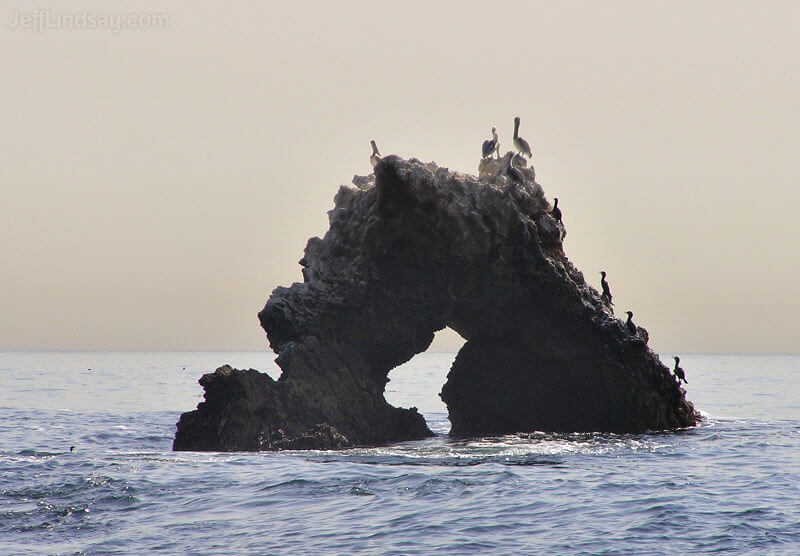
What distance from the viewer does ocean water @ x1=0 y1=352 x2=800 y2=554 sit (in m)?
15.8

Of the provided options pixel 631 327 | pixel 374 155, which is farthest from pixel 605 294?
pixel 374 155

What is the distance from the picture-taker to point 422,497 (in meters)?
18.6

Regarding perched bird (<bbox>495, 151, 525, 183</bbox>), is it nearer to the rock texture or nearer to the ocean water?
the rock texture

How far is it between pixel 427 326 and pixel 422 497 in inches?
402

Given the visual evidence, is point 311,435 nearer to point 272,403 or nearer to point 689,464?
point 272,403

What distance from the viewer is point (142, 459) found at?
2317 cm

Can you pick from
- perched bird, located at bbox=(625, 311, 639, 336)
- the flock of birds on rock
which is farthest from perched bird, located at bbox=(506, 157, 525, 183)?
perched bird, located at bbox=(625, 311, 639, 336)

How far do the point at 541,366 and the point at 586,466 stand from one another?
7.09 metres

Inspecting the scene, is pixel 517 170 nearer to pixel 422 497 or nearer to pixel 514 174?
pixel 514 174

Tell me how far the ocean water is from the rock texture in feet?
5.10

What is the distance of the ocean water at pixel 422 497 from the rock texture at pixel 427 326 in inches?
61.2

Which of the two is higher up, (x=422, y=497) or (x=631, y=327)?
(x=631, y=327)

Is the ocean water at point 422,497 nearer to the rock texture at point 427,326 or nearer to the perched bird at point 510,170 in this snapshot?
the rock texture at point 427,326

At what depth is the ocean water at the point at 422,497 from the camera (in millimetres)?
15758
